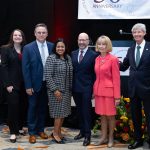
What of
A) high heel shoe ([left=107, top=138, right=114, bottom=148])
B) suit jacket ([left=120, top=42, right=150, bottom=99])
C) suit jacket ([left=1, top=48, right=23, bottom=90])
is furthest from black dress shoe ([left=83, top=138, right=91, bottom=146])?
suit jacket ([left=1, top=48, right=23, bottom=90])

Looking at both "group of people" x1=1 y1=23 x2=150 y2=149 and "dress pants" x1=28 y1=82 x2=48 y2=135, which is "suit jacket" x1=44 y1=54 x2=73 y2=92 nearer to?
"group of people" x1=1 y1=23 x2=150 y2=149

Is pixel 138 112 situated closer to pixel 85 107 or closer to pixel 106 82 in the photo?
pixel 106 82

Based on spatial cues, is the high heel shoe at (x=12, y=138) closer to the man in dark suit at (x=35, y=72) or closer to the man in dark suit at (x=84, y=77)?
the man in dark suit at (x=35, y=72)

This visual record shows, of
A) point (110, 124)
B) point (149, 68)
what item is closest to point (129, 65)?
point (149, 68)

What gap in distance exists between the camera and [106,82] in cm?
567

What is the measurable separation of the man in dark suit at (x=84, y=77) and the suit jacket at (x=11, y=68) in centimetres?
82

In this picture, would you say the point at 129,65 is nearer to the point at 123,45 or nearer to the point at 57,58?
the point at 57,58

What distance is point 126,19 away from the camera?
715cm

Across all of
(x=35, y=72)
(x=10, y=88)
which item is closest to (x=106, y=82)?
(x=35, y=72)

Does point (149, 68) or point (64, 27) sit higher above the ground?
point (64, 27)

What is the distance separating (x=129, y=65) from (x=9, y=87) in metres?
1.74

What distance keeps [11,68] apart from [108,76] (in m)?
1.44

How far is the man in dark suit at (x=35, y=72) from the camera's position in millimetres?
5977

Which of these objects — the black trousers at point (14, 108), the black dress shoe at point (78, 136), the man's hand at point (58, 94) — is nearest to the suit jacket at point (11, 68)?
the black trousers at point (14, 108)
